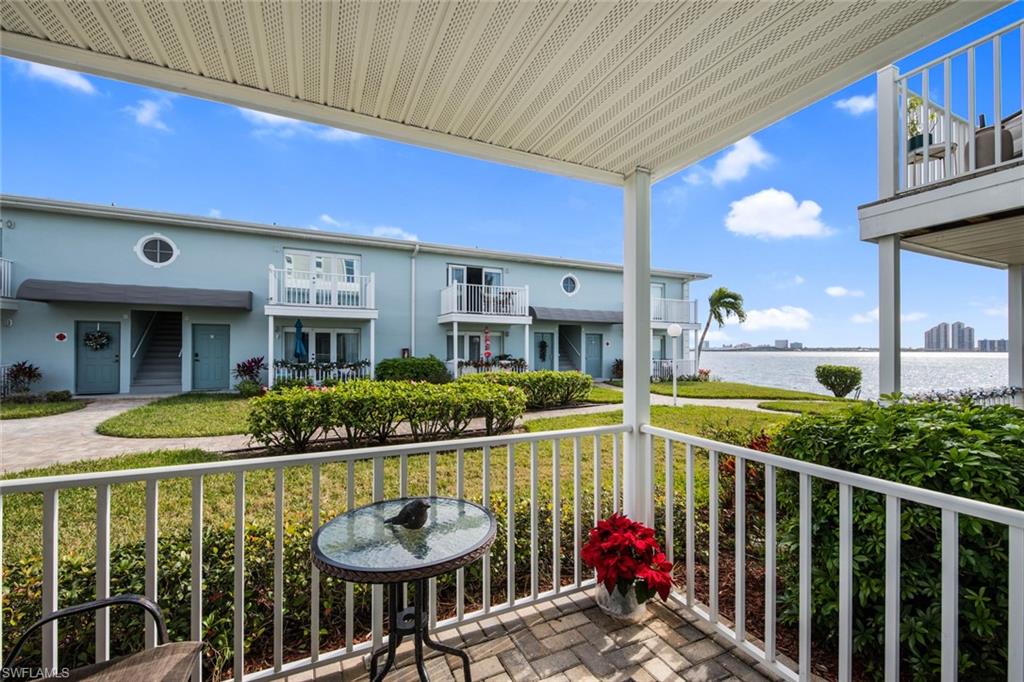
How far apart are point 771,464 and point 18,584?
10.4ft

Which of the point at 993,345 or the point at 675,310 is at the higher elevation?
the point at 675,310

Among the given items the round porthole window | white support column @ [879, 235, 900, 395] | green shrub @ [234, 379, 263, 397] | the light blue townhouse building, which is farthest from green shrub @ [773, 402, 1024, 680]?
the round porthole window

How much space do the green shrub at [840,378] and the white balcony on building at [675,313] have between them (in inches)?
164

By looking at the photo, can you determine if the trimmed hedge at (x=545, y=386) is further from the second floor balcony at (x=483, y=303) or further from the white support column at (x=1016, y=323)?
the white support column at (x=1016, y=323)

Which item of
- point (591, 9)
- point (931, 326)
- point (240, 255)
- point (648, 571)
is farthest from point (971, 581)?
point (240, 255)

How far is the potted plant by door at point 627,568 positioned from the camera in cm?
205

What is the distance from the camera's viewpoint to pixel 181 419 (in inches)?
274

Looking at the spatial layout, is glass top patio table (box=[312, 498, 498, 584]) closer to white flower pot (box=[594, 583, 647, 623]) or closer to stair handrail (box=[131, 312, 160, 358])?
white flower pot (box=[594, 583, 647, 623])

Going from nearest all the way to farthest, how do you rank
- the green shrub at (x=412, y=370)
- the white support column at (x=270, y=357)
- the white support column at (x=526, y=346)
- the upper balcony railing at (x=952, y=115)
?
the upper balcony railing at (x=952, y=115)
the white support column at (x=270, y=357)
the green shrub at (x=412, y=370)
the white support column at (x=526, y=346)

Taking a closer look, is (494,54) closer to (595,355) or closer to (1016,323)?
(1016,323)

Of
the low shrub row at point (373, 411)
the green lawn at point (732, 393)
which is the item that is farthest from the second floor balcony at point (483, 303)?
the low shrub row at point (373, 411)

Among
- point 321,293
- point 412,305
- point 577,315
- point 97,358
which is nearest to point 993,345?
point 577,315

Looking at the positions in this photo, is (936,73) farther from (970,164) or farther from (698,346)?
(698,346)

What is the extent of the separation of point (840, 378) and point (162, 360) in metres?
19.5
